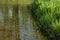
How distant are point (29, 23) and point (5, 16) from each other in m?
1.60

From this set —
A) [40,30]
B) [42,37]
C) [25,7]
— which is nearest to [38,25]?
[40,30]

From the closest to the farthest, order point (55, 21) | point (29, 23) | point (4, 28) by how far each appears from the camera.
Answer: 1. point (55, 21)
2. point (4, 28)
3. point (29, 23)

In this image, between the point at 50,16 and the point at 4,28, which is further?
the point at 4,28

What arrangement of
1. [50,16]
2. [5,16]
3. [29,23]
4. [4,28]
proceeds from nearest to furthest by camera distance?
[50,16] < [4,28] < [29,23] < [5,16]

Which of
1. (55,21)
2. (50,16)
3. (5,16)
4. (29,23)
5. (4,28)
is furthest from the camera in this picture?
(5,16)

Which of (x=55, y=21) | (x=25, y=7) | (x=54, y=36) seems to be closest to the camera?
(x=54, y=36)

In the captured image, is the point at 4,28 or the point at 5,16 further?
the point at 5,16

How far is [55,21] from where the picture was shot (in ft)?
28.8

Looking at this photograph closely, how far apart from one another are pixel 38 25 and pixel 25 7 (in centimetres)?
421

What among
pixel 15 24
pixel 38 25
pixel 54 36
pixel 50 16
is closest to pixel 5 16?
pixel 15 24

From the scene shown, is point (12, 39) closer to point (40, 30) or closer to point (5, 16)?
point (40, 30)

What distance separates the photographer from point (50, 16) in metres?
9.38

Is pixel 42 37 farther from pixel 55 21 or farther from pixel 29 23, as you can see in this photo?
pixel 29 23

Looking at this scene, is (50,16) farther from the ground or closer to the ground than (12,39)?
farther from the ground
